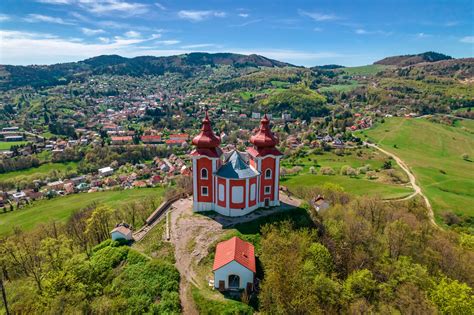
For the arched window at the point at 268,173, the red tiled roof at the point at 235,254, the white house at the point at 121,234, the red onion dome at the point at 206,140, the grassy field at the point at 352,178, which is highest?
the red onion dome at the point at 206,140

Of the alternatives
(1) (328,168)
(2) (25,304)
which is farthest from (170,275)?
(1) (328,168)

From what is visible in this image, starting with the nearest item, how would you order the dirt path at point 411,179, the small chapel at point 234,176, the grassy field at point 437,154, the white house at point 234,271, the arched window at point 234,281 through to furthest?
the white house at point 234,271 → the arched window at point 234,281 → the small chapel at point 234,176 → the dirt path at point 411,179 → the grassy field at point 437,154

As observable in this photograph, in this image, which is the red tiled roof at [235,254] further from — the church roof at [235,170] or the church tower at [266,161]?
the church tower at [266,161]

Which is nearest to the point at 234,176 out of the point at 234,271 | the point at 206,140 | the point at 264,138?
the point at 206,140

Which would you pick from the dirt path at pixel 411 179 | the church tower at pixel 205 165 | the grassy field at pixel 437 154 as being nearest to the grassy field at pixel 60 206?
the church tower at pixel 205 165

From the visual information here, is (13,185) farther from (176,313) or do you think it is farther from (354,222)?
(354,222)

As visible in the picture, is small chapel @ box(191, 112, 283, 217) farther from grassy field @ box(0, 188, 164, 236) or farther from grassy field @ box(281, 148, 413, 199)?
grassy field @ box(0, 188, 164, 236)

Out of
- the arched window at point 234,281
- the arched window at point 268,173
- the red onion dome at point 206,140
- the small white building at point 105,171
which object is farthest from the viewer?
the small white building at point 105,171
